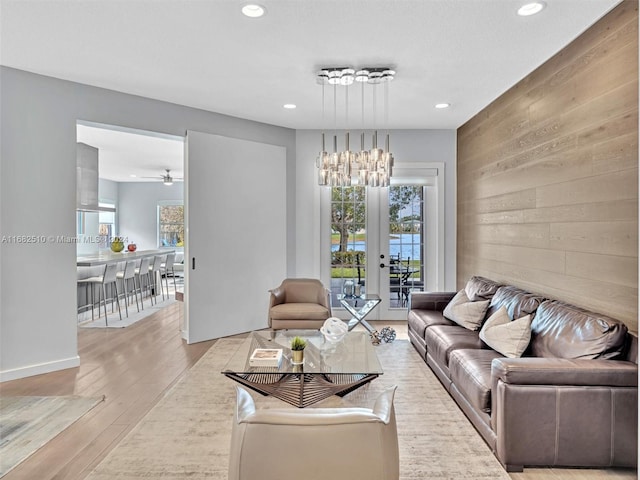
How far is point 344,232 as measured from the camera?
242 inches

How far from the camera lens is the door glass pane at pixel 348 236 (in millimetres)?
6148

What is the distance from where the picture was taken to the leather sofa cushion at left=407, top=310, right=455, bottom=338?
4.13m

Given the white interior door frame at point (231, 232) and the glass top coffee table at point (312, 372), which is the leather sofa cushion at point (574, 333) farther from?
the white interior door frame at point (231, 232)

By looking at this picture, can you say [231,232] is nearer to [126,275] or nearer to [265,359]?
[126,275]

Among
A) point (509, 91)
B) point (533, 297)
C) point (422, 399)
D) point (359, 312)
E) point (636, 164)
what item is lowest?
point (422, 399)

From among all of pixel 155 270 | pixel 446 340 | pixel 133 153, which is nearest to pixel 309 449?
pixel 446 340

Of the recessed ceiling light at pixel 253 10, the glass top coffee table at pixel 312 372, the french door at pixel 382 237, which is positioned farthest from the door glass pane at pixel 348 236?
the recessed ceiling light at pixel 253 10

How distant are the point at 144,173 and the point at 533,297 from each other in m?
9.32

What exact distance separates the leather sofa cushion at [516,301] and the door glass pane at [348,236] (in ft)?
8.13

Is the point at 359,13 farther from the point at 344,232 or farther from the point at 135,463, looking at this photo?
the point at 344,232

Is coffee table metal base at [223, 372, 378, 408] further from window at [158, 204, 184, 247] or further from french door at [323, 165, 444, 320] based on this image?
window at [158, 204, 184, 247]

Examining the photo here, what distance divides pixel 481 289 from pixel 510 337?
4.38 ft

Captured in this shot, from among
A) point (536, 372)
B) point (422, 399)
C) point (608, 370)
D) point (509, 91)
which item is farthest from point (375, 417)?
point (509, 91)

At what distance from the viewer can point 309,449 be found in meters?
1.33
